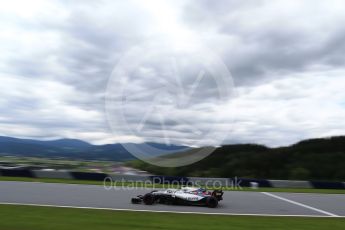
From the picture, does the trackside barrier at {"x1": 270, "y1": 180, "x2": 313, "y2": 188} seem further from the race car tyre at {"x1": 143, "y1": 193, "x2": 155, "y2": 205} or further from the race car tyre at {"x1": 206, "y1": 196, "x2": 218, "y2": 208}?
the race car tyre at {"x1": 143, "y1": 193, "x2": 155, "y2": 205}

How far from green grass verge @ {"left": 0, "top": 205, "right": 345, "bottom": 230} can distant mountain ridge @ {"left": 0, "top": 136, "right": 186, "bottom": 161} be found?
363 centimetres

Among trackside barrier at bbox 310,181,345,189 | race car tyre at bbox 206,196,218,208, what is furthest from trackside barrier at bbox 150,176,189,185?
race car tyre at bbox 206,196,218,208

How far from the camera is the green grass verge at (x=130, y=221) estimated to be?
842 cm

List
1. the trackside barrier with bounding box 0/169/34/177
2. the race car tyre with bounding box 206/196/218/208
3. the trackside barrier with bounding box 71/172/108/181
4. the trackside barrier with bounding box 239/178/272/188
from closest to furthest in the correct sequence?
the race car tyre with bounding box 206/196/218/208 < the trackside barrier with bounding box 0/169/34/177 < the trackside barrier with bounding box 71/172/108/181 < the trackside barrier with bounding box 239/178/272/188

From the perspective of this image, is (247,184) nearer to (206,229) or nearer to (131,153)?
A: (131,153)

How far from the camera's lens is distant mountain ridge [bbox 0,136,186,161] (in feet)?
48.1

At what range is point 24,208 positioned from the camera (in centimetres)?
1059

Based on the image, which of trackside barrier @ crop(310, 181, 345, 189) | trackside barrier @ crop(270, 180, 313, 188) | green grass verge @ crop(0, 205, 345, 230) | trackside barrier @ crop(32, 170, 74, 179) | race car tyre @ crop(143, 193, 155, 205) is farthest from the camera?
trackside barrier @ crop(310, 181, 345, 189)

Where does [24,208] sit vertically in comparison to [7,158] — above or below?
below

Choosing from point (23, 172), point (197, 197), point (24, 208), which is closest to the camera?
point (24, 208)

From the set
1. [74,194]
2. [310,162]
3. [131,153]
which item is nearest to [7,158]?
[74,194]

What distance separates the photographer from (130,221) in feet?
30.1

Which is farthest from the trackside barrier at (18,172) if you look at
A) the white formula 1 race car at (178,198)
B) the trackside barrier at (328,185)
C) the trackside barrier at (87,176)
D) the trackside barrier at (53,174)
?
the trackside barrier at (328,185)

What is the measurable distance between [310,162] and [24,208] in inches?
1392
